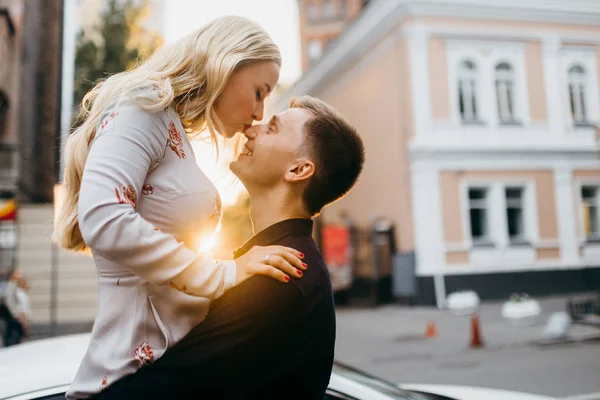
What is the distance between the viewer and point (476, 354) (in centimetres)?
1058

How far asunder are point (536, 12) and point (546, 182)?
5.94m

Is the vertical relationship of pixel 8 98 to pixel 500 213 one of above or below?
above

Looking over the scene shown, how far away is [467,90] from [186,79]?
1964 cm

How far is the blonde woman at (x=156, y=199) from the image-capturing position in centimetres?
146

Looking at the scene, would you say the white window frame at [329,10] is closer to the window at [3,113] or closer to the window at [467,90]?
the window at [467,90]

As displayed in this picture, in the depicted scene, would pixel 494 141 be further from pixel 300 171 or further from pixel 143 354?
pixel 143 354

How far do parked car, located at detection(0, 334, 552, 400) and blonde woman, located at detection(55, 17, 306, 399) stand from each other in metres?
0.35

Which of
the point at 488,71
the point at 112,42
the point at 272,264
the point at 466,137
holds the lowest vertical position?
the point at 272,264

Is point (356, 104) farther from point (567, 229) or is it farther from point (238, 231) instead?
point (567, 229)

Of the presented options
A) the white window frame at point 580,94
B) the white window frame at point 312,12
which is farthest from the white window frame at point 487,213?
the white window frame at point 312,12

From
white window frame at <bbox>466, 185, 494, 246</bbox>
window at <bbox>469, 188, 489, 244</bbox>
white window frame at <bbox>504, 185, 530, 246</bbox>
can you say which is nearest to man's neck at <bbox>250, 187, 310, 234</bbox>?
white window frame at <bbox>466, 185, 494, 246</bbox>

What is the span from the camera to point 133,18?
22.2 m

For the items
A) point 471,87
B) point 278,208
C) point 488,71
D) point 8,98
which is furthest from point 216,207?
point 488,71

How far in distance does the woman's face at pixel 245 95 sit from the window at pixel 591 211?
20.9m
